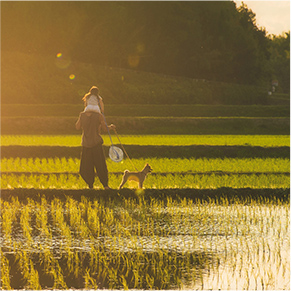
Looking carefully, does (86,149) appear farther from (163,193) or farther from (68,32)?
(68,32)

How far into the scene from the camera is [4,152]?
1436cm

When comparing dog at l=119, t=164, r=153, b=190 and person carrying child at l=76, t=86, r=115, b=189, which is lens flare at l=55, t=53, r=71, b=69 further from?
dog at l=119, t=164, r=153, b=190

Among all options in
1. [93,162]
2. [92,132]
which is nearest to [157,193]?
[93,162]

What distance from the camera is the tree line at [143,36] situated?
45.9 metres

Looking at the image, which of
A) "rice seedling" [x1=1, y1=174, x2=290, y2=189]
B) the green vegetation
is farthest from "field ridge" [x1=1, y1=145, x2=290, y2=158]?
the green vegetation

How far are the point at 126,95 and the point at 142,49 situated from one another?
430 inches

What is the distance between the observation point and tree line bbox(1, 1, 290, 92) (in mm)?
45875

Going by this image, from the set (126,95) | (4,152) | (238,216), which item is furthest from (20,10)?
(238,216)

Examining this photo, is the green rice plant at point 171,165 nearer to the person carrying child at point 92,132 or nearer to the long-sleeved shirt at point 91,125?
the person carrying child at point 92,132

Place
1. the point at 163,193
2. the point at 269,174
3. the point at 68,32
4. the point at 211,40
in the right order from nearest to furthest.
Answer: the point at 163,193 < the point at 269,174 < the point at 68,32 < the point at 211,40

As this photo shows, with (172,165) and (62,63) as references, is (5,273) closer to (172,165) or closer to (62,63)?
(172,165)

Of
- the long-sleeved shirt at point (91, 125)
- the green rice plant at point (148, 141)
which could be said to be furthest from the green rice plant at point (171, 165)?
the long-sleeved shirt at point (91, 125)

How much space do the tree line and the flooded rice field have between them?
3833 cm

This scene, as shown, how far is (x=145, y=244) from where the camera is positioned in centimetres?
605
